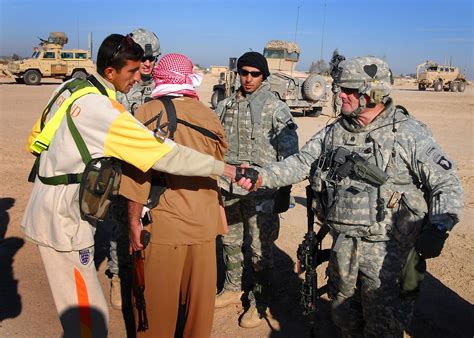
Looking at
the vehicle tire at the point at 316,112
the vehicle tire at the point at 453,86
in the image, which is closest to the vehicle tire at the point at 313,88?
→ the vehicle tire at the point at 316,112

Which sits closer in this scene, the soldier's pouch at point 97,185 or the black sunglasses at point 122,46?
the soldier's pouch at point 97,185

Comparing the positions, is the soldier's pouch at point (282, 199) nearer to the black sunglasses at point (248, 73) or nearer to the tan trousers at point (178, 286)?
the black sunglasses at point (248, 73)

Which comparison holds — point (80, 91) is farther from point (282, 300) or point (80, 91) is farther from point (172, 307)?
point (282, 300)

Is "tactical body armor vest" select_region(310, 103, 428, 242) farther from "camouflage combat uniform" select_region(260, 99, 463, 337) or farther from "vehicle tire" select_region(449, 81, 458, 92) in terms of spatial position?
"vehicle tire" select_region(449, 81, 458, 92)

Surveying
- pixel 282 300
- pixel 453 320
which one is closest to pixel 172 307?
pixel 282 300

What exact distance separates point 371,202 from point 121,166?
1.51m

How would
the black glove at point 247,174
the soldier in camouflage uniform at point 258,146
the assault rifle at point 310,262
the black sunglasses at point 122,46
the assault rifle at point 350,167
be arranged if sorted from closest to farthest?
the black sunglasses at point 122,46
the assault rifle at point 350,167
the black glove at point 247,174
the assault rifle at point 310,262
the soldier in camouflage uniform at point 258,146

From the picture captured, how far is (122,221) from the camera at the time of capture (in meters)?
4.42

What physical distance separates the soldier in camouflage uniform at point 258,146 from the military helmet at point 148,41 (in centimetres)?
90

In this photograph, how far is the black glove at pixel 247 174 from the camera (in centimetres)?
336

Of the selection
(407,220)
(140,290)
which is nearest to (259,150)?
(407,220)

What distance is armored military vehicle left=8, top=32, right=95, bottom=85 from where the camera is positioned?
2966cm

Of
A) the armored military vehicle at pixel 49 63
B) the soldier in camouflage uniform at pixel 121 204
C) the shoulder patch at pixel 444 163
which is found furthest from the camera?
the armored military vehicle at pixel 49 63

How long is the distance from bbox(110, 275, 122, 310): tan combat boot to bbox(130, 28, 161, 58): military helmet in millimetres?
2111
